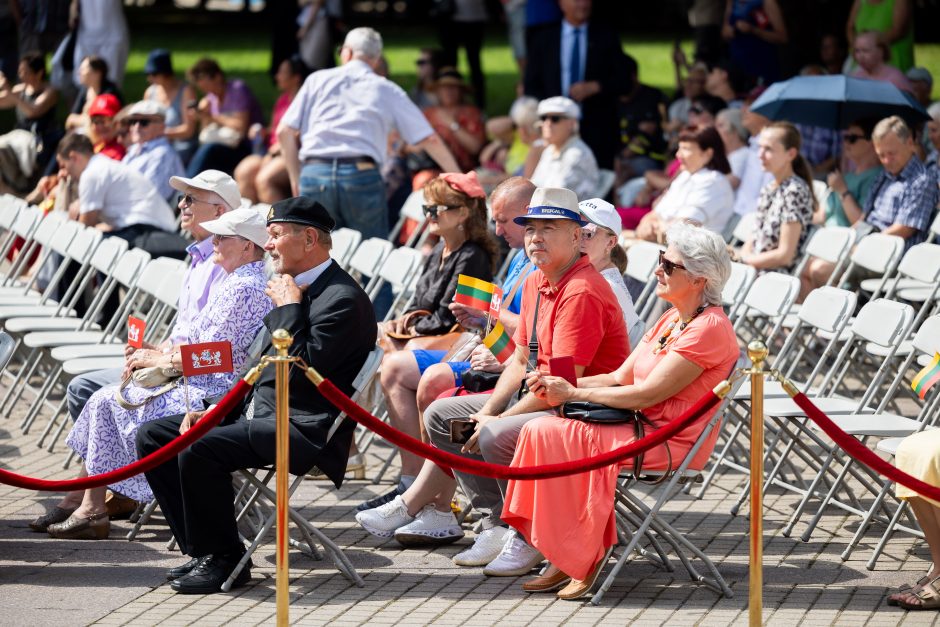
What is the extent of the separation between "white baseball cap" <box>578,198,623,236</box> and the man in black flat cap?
1.15 meters

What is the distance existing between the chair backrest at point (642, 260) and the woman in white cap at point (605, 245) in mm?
1720

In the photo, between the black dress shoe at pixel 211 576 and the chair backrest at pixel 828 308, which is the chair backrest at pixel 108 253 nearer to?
the black dress shoe at pixel 211 576

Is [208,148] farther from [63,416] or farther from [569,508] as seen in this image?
[569,508]

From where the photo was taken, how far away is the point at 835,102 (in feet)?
35.6

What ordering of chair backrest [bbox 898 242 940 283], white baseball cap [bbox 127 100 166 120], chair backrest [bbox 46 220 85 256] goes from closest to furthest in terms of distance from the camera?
chair backrest [bbox 898 242 940 283], chair backrest [bbox 46 220 85 256], white baseball cap [bbox 127 100 166 120]

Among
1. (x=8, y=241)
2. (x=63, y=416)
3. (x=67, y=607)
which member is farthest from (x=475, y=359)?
(x=8, y=241)

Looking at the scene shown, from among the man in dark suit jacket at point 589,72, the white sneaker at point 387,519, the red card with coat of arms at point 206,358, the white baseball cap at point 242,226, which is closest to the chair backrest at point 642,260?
the white sneaker at point 387,519

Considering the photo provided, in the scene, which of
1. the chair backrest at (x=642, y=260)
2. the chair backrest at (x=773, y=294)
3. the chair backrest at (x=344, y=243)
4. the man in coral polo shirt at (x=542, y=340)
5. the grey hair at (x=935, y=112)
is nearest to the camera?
the man in coral polo shirt at (x=542, y=340)

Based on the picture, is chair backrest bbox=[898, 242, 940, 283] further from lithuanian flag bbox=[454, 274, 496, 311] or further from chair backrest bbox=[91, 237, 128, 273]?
chair backrest bbox=[91, 237, 128, 273]

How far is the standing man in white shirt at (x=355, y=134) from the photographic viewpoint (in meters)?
10.3

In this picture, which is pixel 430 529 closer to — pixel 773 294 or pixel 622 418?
pixel 622 418

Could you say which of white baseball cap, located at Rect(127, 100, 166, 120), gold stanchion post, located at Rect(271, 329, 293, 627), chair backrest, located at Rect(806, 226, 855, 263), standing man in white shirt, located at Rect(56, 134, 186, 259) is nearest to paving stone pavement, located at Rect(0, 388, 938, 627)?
gold stanchion post, located at Rect(271, 329, 293, 627)

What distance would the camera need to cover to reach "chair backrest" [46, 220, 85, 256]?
32.9 feet

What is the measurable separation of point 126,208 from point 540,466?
6.13 metres
